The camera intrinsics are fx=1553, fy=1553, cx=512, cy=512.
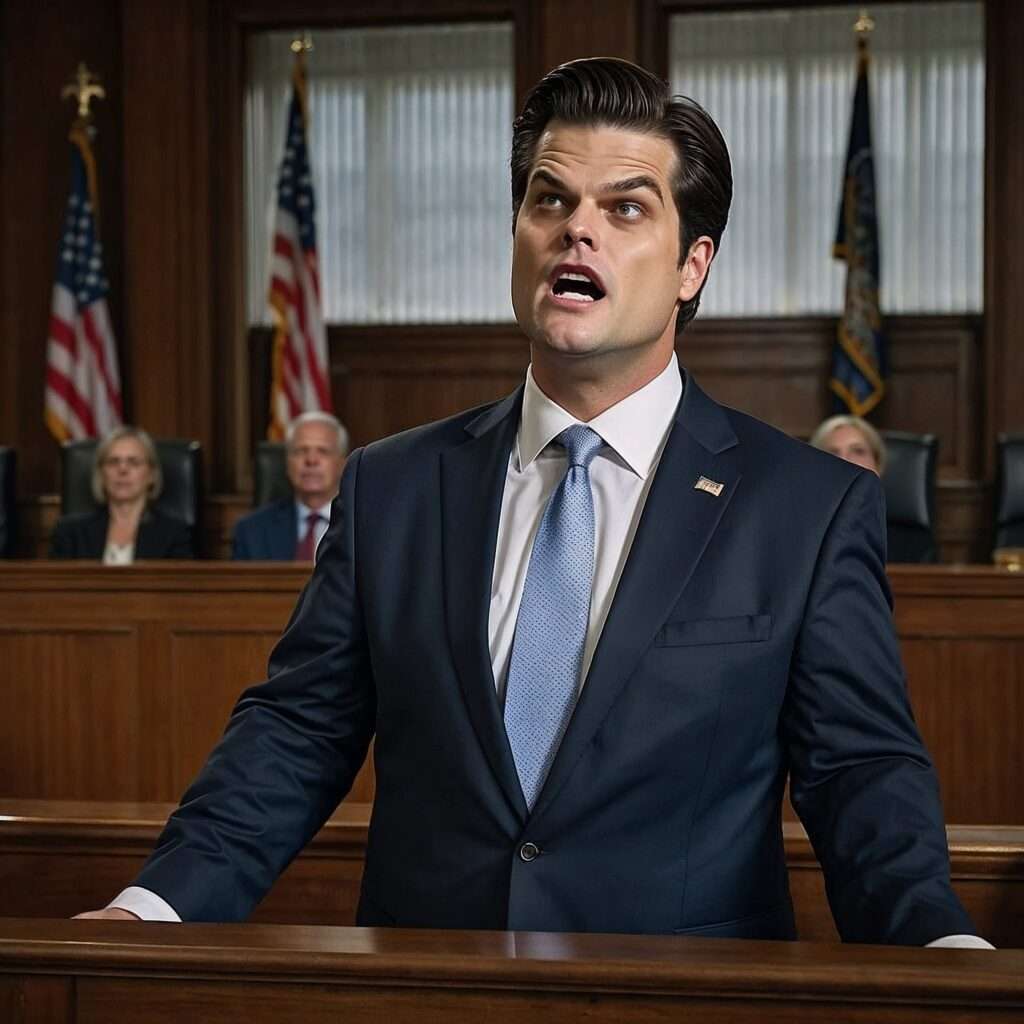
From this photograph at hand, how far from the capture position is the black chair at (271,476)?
6488mm

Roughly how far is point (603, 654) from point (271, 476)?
5.04 meters

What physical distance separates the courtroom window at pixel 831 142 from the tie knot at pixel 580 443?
621 centimetres

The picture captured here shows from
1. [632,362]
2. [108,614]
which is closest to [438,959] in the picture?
[632,362]

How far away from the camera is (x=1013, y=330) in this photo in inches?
296

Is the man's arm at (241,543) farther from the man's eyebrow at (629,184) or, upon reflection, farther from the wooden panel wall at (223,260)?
the man's eyebrow at (629,184)

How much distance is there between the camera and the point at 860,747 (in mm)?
1634

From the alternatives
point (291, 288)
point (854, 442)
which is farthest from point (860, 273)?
point (291, 288)

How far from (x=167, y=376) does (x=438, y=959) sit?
701 cm

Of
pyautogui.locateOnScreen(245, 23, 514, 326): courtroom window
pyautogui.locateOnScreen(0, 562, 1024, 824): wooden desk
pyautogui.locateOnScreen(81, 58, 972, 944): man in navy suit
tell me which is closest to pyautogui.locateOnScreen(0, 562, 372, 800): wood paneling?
pyautogui.locateOnScreen(0, 562, 1024, 824): wooden desk

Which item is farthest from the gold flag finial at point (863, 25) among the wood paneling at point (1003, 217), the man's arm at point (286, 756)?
the man's arm at point (286, 756)

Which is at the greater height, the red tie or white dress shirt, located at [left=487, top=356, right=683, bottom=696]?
white dress shirt, located at [left=487, top=356, right=683, bottom=696]

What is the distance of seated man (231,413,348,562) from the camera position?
5.82 meters

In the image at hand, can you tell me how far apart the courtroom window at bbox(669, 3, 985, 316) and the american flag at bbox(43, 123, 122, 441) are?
120 inches

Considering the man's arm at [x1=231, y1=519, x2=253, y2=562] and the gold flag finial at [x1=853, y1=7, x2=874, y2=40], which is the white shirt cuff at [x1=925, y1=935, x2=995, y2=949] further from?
the gold flag finial at [x1=853, y1=7, x2=874, y2=40]
